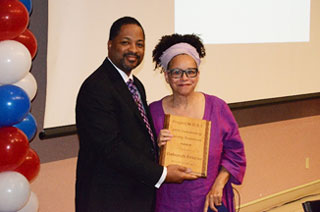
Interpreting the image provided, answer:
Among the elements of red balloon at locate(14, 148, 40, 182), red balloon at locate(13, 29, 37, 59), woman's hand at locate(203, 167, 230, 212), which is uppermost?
red balloon at locate(13, 29, 37, 59)

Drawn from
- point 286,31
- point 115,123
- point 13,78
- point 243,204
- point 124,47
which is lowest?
point 243,204

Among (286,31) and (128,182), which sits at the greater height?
(286,31)

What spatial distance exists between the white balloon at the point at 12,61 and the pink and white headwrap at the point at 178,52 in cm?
65

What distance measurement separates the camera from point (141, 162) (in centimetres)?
191

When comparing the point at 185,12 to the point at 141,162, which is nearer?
the point at 141,162

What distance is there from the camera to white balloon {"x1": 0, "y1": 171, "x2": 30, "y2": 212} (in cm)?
206

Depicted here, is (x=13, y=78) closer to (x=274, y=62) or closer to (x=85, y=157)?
(x=85, y=157)

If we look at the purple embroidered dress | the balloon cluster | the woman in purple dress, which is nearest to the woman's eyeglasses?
the woman in purple dress

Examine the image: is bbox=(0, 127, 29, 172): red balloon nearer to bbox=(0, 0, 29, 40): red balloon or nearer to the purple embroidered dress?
bbox=(0, 0, 29, 40): red balloon

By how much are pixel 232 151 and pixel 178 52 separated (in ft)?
1.78

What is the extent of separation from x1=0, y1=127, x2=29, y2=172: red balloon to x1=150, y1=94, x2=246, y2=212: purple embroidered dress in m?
0.63

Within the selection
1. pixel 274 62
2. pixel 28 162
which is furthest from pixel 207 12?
pixel 28 162

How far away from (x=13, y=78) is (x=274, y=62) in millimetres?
2570

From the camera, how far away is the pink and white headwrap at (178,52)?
219 centimetres
